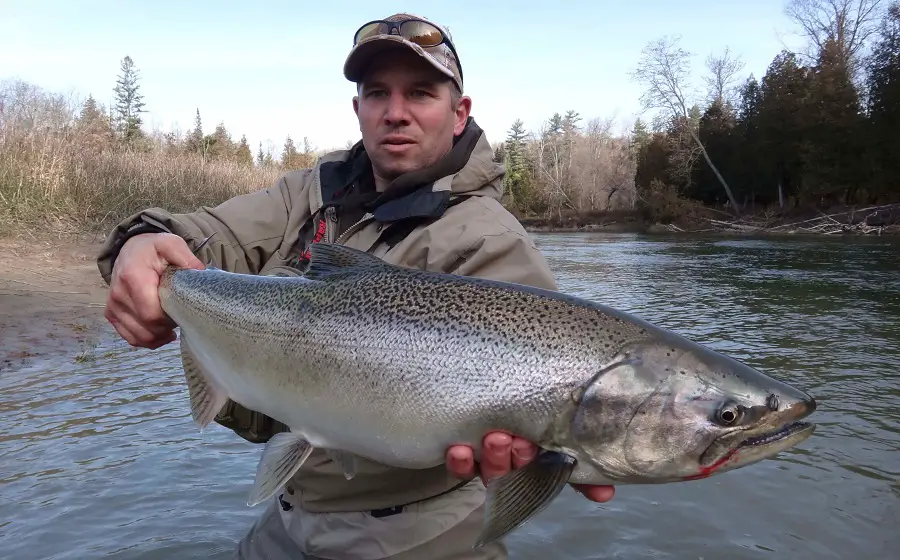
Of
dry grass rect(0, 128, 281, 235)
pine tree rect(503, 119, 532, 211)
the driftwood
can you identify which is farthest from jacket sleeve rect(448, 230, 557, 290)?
pine tree rect(503, 119, 532, 211)

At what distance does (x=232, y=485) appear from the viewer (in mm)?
5199

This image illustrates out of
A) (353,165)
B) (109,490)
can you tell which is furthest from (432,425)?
(109,490)

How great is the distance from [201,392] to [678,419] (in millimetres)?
1872

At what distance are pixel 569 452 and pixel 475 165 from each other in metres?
1.35

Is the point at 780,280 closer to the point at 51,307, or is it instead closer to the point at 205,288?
the point at 51,307

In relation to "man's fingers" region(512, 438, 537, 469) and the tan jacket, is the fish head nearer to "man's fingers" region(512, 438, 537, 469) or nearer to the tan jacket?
"man's fingers" region(512, 438, 537, 469)

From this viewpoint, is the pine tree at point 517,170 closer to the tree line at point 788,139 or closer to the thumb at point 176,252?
the tree line at point 788,139

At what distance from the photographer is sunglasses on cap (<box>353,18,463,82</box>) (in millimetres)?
2980

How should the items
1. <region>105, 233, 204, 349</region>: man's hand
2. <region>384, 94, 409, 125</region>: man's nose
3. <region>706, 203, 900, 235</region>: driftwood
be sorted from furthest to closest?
1. <region>706, 203, 900, 235</region>: driftwood
2. <region>384, 94, 409, 125</region>: man's nose
3. <region>105, 233, 204, 349</region>: man's hand

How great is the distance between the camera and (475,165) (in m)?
2.94

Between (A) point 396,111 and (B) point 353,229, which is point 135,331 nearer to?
(B) point 353,229

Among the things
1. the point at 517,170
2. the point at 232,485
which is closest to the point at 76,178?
the point at 232,485

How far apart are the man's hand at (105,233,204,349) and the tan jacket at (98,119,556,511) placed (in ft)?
0.67

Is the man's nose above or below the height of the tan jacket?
above
